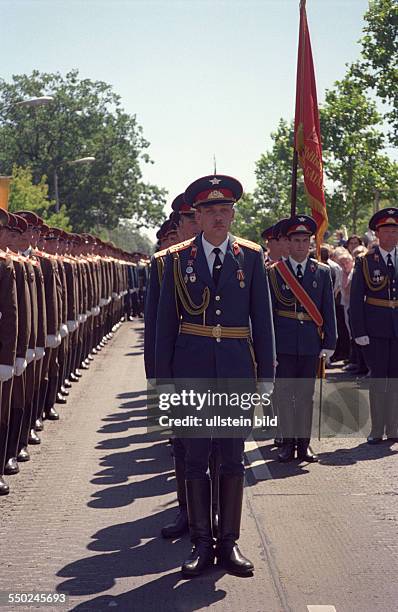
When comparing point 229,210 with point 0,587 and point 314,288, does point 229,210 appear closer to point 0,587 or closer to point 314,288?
point 0,587

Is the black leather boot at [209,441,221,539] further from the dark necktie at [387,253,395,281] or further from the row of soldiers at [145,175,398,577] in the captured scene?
the dark necktie at [387,253,395,281]

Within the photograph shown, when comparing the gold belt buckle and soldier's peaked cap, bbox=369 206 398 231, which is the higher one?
soldier's peaked cap, bbox=369 206 398 231

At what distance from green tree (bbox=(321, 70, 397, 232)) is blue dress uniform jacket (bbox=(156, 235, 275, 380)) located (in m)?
32.0

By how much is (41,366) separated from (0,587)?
4550 mm

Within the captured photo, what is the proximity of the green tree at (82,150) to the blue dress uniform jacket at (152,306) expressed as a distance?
63.7 metres

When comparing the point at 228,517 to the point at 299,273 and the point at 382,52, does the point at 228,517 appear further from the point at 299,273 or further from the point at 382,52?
the point at 382,52

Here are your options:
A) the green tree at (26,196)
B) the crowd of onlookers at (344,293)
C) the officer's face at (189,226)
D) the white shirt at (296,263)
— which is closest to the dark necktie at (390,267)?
the white shirt at (296,263)

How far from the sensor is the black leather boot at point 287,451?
30.8ft

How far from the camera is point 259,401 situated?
657cm

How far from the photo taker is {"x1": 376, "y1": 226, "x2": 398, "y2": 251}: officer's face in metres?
10.3

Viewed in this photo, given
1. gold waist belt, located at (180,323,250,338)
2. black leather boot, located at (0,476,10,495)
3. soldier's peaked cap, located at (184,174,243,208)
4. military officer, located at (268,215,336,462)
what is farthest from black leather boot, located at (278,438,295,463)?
soldier's peaked cap, located at (184,174,243,208)

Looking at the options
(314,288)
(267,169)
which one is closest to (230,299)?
(314,288)

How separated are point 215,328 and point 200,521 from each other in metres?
1.04

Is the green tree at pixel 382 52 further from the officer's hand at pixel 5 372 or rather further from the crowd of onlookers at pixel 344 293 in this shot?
the officer's hand at pixel 5 372
